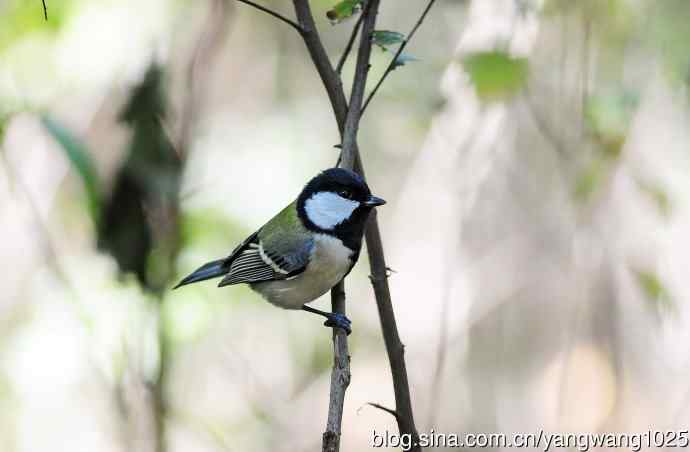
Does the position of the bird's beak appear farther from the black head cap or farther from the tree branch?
the tree branch

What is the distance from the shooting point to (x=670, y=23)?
9.77ft

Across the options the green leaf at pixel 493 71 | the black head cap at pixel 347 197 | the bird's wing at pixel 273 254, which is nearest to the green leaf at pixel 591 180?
the green leaf at pixel 493 71

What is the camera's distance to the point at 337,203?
7.61 ft

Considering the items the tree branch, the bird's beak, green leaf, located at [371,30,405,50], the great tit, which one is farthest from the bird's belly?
green leaf, located at [371,30,405,50]

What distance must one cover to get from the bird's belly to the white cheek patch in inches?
2.1

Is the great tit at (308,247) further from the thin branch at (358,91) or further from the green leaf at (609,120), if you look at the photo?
the green leaf at (609,120)

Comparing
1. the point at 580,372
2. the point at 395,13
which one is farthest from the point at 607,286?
the point at 395,13

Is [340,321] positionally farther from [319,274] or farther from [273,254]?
[273,254]

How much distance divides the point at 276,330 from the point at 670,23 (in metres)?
2.29

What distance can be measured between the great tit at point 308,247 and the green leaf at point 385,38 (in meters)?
0.38

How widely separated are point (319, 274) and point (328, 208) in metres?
0.21

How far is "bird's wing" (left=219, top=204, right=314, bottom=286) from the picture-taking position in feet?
8.00

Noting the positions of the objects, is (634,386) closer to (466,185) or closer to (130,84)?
(466,185)

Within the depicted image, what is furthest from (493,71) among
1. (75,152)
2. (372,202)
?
(75,152)
